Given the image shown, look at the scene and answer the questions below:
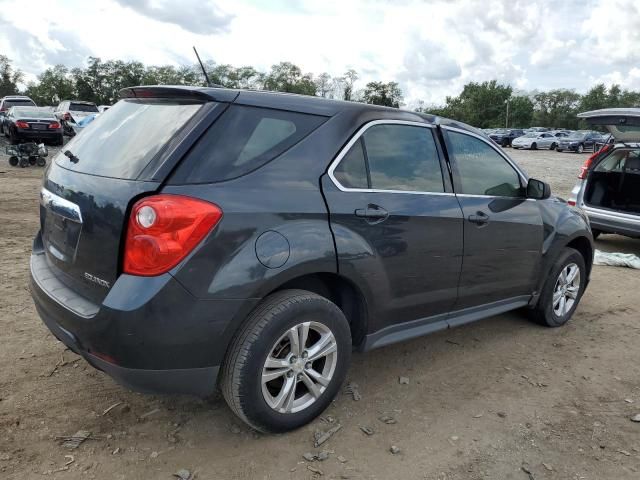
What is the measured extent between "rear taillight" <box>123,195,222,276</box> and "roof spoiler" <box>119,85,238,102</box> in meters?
0.59

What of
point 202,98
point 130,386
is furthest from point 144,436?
point 202,98

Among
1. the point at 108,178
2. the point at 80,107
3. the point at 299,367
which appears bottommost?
the point at 299,367

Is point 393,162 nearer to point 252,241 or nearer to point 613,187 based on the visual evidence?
point 252,241

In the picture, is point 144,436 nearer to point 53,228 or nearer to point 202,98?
point 53,228

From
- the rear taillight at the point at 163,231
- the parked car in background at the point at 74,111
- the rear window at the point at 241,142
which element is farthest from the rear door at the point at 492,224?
the parked car in background at the point at 74,111

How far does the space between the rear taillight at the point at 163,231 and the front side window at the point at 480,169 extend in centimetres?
193

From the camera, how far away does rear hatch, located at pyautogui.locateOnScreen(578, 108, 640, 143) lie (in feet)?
18.5

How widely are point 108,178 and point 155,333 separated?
2.68 feet

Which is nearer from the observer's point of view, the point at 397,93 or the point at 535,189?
the point at 535,189

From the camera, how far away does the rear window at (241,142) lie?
2.43 metres

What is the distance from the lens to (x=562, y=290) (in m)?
4.59

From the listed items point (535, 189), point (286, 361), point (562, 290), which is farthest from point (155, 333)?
point (562, 290)

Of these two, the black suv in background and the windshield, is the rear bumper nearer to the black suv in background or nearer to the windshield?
the black suv in background

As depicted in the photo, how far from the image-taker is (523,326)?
15.1ft
